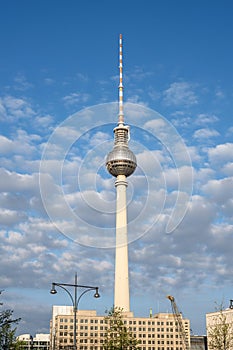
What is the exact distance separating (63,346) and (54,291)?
500 feet

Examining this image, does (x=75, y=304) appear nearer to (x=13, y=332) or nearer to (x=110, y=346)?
(x=13, y=332)

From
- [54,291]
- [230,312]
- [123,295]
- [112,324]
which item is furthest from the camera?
[123,295]

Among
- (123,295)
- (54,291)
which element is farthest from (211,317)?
(54,291)

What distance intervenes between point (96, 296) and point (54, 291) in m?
5.34

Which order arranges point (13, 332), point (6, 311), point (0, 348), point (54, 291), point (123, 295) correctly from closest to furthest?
1. point (6, 311)
2. point (54, 291)
3. point (0, 348)
4. point (13, 332)
5. point (123, 295)

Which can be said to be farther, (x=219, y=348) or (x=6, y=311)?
(x=219, y=348)

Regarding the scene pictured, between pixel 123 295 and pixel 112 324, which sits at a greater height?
pixel 123 295

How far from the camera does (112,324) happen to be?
103 m

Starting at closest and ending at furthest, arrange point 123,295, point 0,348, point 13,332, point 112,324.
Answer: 1. point 0,348
2. point 13,332
3. point 112,324
4. point 123,295

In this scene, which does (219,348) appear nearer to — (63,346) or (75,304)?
(75,304)

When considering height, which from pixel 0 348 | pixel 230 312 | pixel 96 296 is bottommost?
pixel 0 348

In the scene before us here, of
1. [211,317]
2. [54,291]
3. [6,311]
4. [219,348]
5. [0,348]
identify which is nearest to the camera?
[6,311]

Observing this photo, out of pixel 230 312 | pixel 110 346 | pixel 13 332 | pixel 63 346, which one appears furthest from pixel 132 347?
pixel 63 346

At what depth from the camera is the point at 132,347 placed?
300 ft
